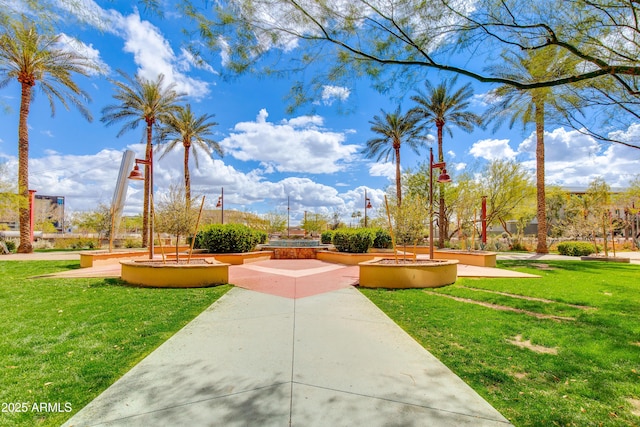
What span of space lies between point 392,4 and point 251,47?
216 centimetres

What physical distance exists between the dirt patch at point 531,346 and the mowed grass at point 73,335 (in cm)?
502

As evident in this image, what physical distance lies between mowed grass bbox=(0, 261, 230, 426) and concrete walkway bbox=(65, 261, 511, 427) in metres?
0.29

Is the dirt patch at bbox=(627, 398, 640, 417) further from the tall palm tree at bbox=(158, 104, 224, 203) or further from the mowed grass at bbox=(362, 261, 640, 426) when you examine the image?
the tall palm tree at bbox=(158, 104, 224, 203)

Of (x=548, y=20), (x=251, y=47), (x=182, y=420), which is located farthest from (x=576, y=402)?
(x=251, y=47)

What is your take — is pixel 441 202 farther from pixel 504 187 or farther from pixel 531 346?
pixel 531 346

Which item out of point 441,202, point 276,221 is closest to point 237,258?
point 441,202

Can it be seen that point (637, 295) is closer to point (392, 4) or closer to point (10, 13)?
point (392, 4)

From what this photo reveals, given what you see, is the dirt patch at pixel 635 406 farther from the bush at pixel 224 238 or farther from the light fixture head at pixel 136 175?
the bush at pixel 224 238

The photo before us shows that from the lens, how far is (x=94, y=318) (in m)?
5.38

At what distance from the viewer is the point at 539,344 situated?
4.33 metres

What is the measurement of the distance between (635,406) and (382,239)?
13994 mm

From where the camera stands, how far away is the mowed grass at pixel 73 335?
2926 millimetres

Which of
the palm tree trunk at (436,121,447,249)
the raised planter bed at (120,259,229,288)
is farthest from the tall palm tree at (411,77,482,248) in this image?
the raised planter bed at (120,259,229,288)

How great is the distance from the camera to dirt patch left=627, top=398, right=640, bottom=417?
272 centimetres
